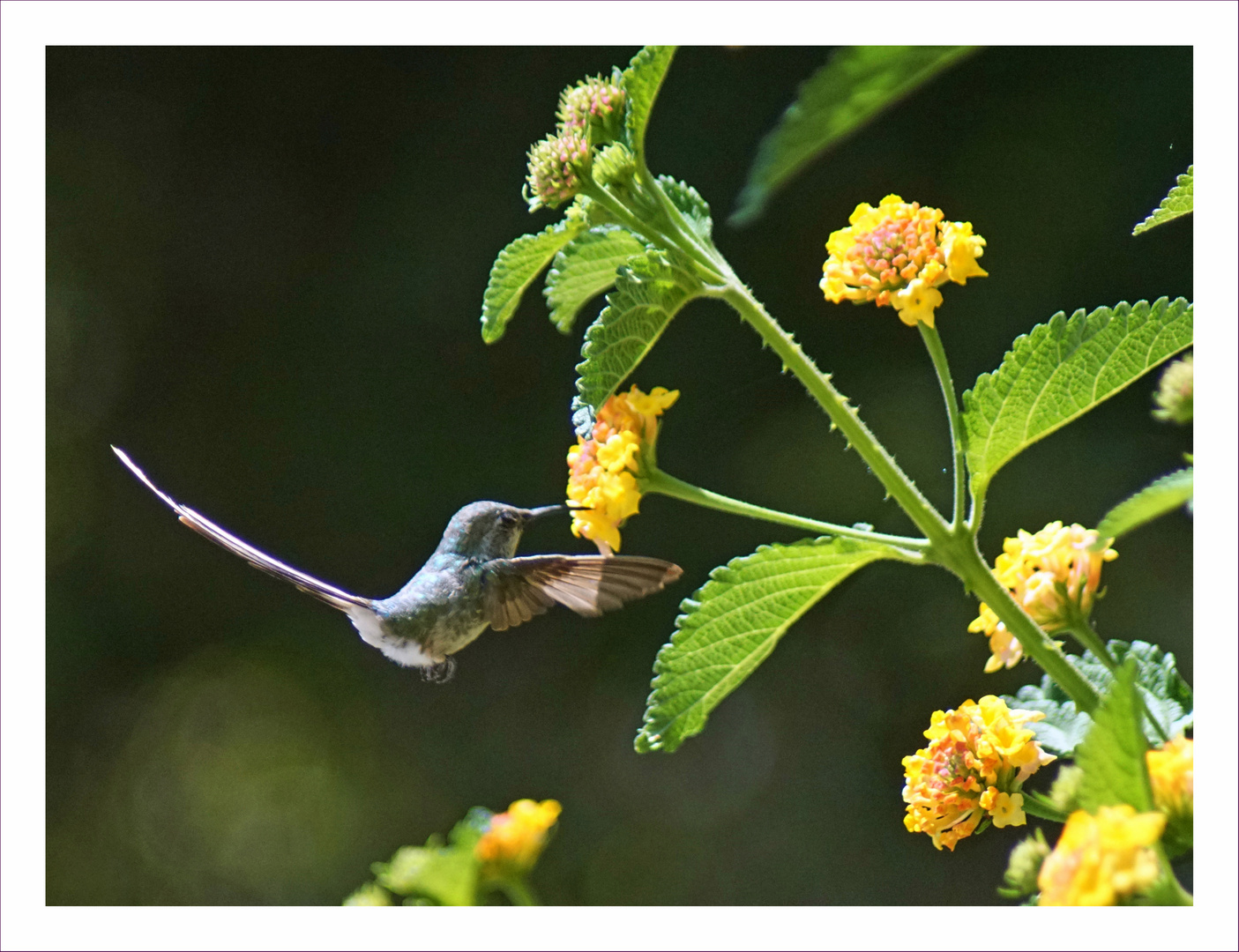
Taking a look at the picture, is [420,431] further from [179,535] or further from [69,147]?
[69,147]

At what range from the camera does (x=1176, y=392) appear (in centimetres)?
47

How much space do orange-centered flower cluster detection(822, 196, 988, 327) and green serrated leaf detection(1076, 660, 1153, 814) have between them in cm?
22

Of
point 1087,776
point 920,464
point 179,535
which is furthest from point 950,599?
point 1087,776

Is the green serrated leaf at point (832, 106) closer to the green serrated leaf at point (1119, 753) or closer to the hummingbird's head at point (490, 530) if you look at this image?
the green serrated leaf at point (1119, 753)

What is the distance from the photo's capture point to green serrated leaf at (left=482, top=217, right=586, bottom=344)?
1.79 feet

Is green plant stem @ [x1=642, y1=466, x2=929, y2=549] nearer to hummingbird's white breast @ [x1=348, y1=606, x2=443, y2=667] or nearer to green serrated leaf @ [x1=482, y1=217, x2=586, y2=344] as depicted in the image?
green serrated leaf @ [x1=482, y1=217, x2=586, y2=344]

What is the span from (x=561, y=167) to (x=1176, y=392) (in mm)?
278

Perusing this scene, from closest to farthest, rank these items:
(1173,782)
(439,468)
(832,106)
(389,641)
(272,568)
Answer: (832,106) → (1173,782) → (272,568) → (389,641) → (439,468)

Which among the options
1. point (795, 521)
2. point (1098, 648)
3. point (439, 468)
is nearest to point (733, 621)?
point (795, 521)

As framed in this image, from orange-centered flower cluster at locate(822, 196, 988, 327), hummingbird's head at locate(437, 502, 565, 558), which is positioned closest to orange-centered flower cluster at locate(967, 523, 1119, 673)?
orange-centered flower cluster at locate(822, 196, 988, 327)

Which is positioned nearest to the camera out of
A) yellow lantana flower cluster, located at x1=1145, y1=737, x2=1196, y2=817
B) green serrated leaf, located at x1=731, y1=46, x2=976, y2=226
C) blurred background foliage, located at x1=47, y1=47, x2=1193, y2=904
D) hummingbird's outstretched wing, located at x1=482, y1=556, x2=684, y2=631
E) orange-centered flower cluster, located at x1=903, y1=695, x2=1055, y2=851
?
green serrated leaf, located at x1=731, y1=46, x2=976, y2=226

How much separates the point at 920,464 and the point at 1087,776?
3.56ft

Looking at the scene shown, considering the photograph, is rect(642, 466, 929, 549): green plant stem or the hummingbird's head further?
the hummingbird's head

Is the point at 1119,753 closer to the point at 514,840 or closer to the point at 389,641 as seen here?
the point at 514,840
